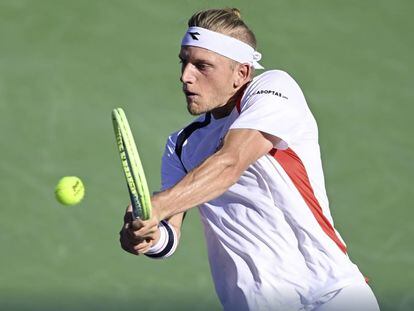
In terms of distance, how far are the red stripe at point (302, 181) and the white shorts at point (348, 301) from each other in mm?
164

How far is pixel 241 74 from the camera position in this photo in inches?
163

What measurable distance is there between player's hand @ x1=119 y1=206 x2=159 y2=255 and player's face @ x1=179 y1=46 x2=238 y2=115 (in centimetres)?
51

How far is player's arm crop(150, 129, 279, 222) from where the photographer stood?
3461 millimetres

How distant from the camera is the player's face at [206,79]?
400cm

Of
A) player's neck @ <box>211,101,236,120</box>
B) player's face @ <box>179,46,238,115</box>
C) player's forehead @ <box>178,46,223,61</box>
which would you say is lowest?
player's neck @ <box>211,101,236,120</box>

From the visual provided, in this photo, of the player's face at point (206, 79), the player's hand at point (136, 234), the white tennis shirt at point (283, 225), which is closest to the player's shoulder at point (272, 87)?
the white tennis shirt at point (283, 225)

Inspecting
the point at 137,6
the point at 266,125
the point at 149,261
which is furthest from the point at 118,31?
the point at 266,125

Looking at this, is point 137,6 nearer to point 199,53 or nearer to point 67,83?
point 67,83

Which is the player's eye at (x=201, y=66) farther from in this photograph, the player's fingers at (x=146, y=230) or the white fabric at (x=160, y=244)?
the player's fingers at (x=146, y=230)

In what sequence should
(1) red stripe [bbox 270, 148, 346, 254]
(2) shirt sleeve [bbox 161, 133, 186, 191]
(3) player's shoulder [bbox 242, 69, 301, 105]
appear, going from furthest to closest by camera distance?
(2) shirt sleeve [bbox 161, 133, 186, 191]
(1) red stripe [bbox 270, 148, 346, 254]
(3) player's shoulder [bbox 242, 69, 301, 105]

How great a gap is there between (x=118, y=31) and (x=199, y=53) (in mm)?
3027

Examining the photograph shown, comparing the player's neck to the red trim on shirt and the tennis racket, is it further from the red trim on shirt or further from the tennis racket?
the tennis racket

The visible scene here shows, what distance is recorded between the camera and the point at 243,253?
3.99 metres

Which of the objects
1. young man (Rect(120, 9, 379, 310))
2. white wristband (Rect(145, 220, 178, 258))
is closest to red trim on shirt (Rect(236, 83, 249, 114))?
young man (Rect(120, 9, 379, 310))
